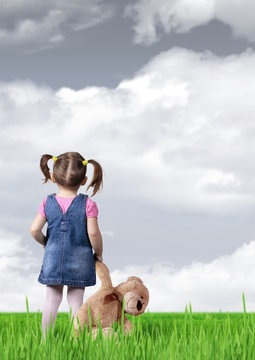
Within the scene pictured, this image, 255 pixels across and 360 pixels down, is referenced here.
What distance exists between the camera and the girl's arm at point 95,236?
13.0ft

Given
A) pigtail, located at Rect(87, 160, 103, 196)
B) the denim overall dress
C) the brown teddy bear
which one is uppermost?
pigtail, located at Rect(87, 160, 103, 196)

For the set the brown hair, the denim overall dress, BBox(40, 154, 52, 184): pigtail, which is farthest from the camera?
BBox(40, 154, 52, 184): pigtail

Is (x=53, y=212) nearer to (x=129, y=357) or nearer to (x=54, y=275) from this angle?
(x=54, y=275)

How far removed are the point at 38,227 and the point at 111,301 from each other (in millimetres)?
899

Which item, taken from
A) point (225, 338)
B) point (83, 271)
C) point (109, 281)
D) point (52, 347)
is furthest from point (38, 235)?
point (225, 338)

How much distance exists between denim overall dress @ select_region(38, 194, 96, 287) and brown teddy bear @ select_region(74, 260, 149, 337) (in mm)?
166

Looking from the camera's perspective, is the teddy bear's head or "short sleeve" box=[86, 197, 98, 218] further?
"short sleeve" box=[86, 197, 98, 218]

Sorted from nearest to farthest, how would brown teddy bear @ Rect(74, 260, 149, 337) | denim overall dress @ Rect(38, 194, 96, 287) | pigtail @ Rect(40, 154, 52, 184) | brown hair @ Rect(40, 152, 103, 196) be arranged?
1. brown teddy bear @ Rect(74, 260, 149, 337)
2. denim overall dress @ Rect(38, 194, 96, 287)
3. brown hair @ Rect(40, 152, 103, 196)
4. pigtail @ Rect(40, 154, 52, 184)

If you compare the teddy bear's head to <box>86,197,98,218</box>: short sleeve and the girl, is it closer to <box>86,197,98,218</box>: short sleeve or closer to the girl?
the girl

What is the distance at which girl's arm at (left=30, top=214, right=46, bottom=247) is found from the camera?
4105 millimetres

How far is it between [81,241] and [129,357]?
5.03 ft

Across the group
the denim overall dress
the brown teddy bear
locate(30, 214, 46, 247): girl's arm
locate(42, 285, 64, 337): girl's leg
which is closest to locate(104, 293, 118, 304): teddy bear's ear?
the brown teddy bear

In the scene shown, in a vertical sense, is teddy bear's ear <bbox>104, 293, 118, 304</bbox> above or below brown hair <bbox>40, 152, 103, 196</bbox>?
below

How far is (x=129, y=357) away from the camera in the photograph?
8.43 ft
